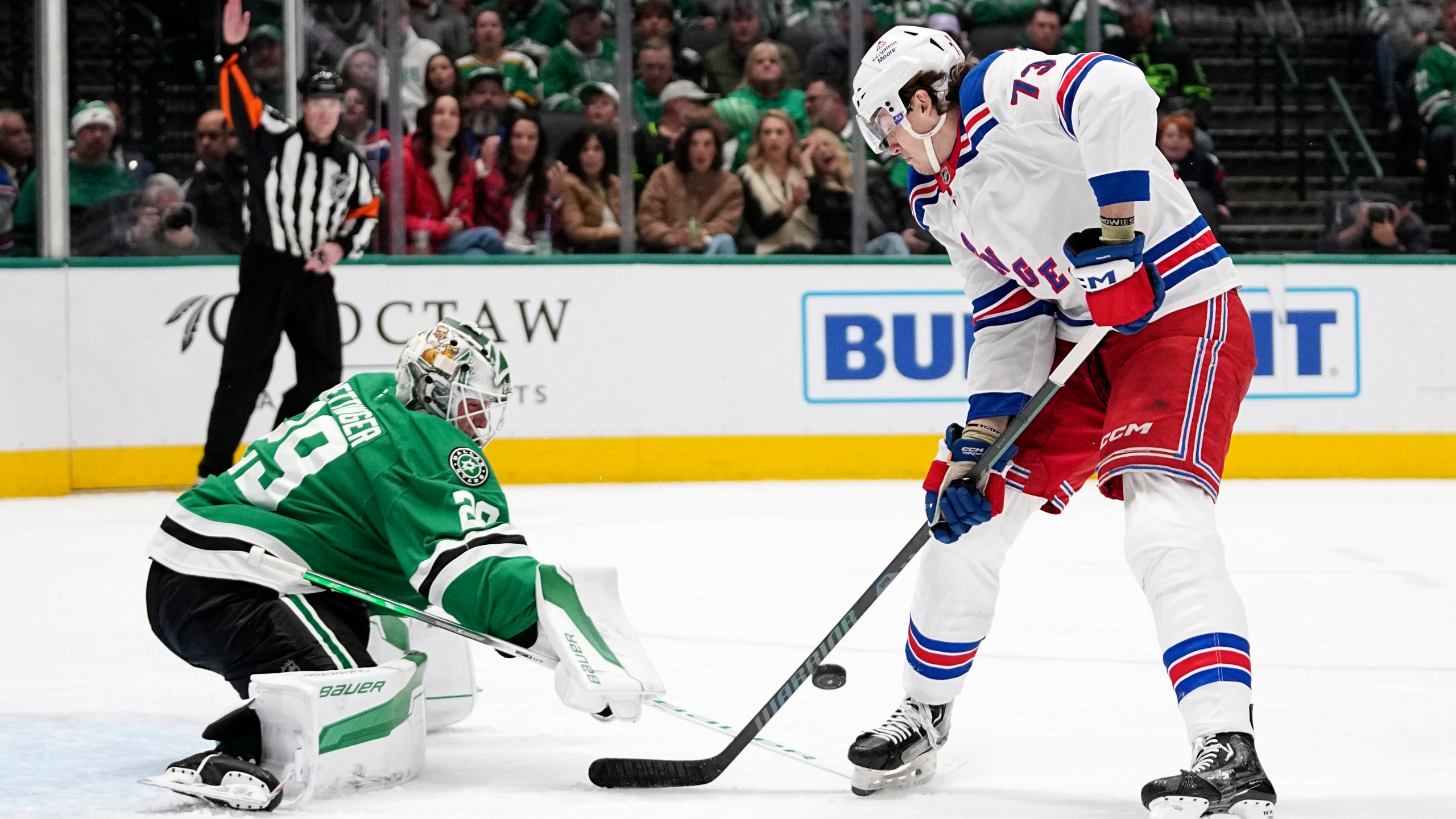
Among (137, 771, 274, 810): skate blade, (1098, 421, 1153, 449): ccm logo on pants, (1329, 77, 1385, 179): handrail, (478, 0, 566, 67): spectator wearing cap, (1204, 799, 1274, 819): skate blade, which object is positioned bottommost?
(137, 771, 274, 810): skate blade

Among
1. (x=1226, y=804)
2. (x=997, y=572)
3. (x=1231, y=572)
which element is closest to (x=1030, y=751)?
(x=997, y=572)

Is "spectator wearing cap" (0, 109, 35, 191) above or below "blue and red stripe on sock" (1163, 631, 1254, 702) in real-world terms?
above

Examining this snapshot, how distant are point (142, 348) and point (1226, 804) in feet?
16.6

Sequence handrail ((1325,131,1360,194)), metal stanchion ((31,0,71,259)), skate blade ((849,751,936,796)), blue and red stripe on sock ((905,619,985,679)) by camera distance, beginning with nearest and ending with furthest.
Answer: skate blade ((849,751,936,796)), blue and red stripe on sock ((905,619,985,679)), metal stanchion ((31,0,71,259)), handrail ((1325,131,1360,194))

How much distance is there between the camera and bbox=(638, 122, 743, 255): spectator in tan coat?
6707 mm

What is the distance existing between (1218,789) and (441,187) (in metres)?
5.08

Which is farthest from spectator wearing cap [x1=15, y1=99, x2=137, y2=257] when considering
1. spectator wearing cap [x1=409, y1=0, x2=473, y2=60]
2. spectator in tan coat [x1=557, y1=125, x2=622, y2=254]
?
spectator in tan coat [x1=557, y1=125, x2=622, y2=254]

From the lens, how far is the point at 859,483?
6473 millimetres

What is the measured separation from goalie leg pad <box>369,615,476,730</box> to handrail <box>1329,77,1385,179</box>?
5.34m

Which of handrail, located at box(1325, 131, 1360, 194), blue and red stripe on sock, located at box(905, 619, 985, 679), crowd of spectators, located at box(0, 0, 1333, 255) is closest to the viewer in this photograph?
blue and red stripe on sock, located at box(905, 619, 985, 679)

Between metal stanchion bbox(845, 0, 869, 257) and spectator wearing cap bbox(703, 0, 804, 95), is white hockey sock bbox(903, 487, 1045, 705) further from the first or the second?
spectator wearing cap bbox(703, 0, 804, 95)

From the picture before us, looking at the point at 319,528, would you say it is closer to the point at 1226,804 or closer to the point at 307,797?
the point at 307,797

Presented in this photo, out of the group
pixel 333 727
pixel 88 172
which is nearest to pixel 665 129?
→ pixel 88 172

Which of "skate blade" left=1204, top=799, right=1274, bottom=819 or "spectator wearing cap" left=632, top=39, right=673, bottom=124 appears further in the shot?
"spectator wearing cap" left=632, top=39, right=673, bottom=124
